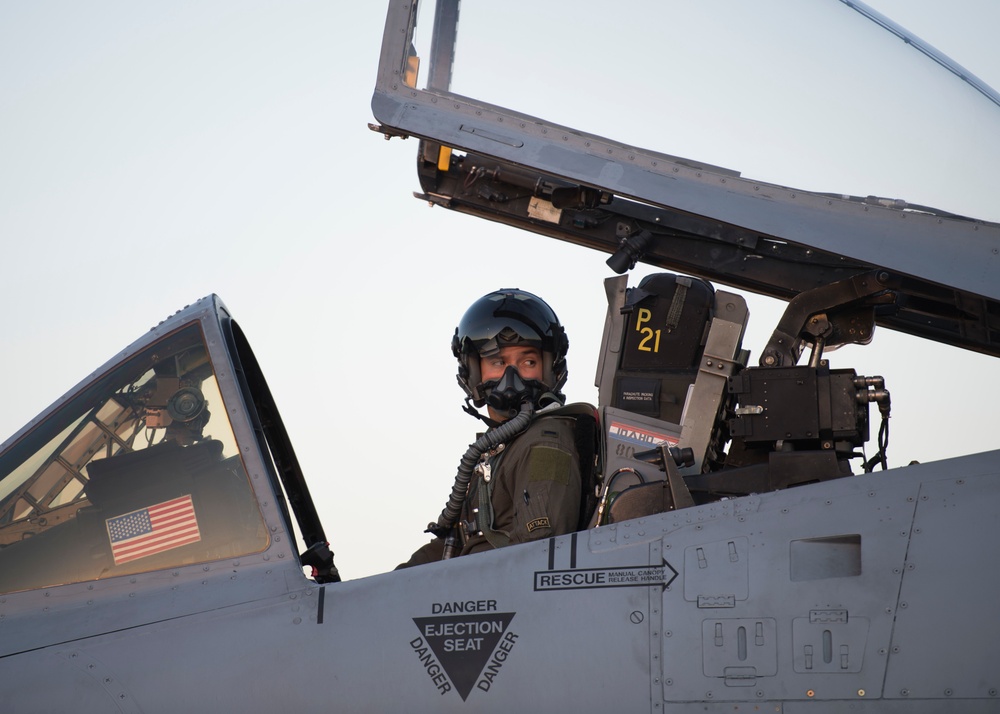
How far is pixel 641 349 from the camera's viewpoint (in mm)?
3605

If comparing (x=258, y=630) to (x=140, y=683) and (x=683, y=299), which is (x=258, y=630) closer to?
(x=140, y=683)

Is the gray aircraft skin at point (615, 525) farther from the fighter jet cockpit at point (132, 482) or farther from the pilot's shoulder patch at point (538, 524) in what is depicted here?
the pilot's shoulder patch at point (538, 524)

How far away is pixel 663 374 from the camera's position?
3.57 metres

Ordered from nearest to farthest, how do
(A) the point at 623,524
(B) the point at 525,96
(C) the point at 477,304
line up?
(A) the point at 623,524
(B) the point at 525,96
(C) the point at 477,304

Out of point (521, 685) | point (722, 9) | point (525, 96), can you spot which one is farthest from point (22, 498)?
point (722, 9)

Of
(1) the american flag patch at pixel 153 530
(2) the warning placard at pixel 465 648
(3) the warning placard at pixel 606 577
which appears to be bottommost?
(2) the warning placard at pixel 465 648

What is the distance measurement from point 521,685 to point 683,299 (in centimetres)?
154

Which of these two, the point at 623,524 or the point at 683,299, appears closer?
the point at 623,524

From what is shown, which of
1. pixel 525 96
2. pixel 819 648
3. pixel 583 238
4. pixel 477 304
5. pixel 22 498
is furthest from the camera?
pixel 477 304

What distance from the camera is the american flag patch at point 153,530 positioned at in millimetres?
3094

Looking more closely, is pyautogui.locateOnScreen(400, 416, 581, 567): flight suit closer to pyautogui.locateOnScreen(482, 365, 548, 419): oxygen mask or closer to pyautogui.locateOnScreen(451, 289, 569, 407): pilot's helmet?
pyautogui.locateOnScreen(482, 365, 548, 419): oxygen mask

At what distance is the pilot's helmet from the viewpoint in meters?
4.20

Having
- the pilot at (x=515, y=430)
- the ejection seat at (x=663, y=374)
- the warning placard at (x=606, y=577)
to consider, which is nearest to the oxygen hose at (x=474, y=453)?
the pilot at (x=515, y=430)

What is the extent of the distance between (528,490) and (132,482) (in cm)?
130
